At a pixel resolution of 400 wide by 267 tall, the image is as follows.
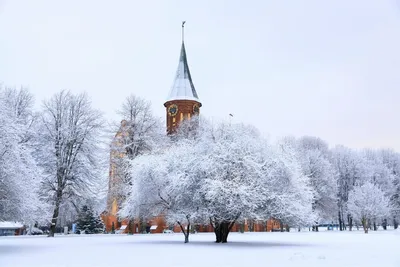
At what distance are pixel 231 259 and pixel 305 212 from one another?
10940 millimetres

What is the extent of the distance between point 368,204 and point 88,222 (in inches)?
1383

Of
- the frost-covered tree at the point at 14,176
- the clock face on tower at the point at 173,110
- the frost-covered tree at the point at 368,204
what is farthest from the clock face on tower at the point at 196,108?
the frost-covered tree at the point at 14,176

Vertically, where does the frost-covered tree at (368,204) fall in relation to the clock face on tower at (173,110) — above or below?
below

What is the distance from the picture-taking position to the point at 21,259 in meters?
14.9

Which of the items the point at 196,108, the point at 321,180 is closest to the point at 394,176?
the point at 321,180

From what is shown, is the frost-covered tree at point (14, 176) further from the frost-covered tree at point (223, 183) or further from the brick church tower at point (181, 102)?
the brick church tower at point (181, 102)

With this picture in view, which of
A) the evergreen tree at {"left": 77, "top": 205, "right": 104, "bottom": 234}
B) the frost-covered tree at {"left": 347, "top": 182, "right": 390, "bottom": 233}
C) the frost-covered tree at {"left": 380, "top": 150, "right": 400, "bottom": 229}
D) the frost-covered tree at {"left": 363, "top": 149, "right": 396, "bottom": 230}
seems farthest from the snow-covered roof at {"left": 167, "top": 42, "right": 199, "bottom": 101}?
the frost-covered tree at {"left": 380, "top": 150, "right": 400, "bottom": 229}

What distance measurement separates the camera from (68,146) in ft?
122

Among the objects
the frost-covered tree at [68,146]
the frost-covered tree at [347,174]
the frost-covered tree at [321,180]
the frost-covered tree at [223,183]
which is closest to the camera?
the frost-covered tree at [223,183]

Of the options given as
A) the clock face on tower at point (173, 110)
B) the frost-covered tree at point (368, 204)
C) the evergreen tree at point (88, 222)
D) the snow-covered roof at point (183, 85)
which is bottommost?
the evergreen tree at point (88, 222)

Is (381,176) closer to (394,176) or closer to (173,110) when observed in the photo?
(394,176)

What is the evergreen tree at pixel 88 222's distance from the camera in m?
47.8

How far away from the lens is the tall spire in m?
65.5

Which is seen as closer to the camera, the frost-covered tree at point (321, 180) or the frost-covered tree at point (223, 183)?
the frost-covered tree at point (223, 183)
